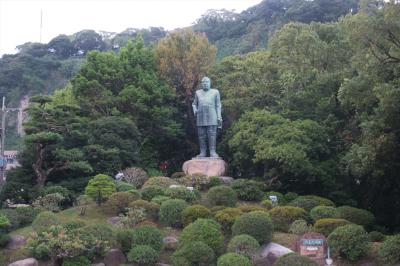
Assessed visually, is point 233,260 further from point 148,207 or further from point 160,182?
point 160,182

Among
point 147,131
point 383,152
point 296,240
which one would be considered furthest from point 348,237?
point 147,131

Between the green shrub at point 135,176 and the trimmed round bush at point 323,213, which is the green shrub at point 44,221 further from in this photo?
the trimmed round bush at point 323,213

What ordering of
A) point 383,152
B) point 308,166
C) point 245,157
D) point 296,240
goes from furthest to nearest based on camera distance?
1. point 245,157
2. point 308,166
3. point 383,152
4. point 296,240

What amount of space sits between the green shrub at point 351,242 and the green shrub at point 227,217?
9.67 feet

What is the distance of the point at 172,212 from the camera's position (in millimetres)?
16672

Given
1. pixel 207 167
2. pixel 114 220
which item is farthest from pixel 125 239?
pixel 207 167

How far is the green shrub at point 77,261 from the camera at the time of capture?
13555 millimetres

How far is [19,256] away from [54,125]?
7.23 metres

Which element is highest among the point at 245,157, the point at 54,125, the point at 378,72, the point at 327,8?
the point at 327,8

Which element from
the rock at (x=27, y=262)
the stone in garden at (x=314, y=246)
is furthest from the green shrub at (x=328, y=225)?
the rock at (x=27, y=262)

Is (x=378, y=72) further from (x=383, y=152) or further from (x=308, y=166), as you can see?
(x=308, y=166)

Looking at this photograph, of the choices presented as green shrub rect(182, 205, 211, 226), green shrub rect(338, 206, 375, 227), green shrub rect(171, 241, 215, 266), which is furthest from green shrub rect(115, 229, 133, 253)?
green shrub rect(338, 206, 375, 227)

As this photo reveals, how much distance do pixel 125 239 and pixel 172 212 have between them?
2276 mm

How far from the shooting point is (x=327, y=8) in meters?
46.1
